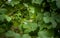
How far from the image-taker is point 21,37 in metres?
1.36

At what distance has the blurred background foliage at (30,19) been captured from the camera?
144 cm

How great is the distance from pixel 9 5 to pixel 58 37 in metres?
0.63

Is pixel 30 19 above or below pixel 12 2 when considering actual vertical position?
below

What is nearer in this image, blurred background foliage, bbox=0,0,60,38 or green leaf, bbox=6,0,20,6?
blurred background foliage, bbox=0,0,60,38

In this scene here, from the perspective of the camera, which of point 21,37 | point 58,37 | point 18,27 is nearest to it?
point 21,37

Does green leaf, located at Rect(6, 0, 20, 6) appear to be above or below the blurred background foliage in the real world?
above

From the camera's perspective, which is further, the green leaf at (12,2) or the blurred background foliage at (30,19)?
the green leaf at (12,2)

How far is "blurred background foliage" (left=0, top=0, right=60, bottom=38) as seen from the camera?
144cm

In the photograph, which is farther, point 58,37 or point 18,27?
point 18,27

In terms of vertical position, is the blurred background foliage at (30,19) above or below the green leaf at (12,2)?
below

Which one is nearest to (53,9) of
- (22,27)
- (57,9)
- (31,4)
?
(57,9)

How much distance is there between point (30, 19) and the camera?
1.65m

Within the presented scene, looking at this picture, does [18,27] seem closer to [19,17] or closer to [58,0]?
[19,17]

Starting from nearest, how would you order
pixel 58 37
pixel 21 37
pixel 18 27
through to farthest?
pixel 21 37, pixel 58 37, pixel 18 27
